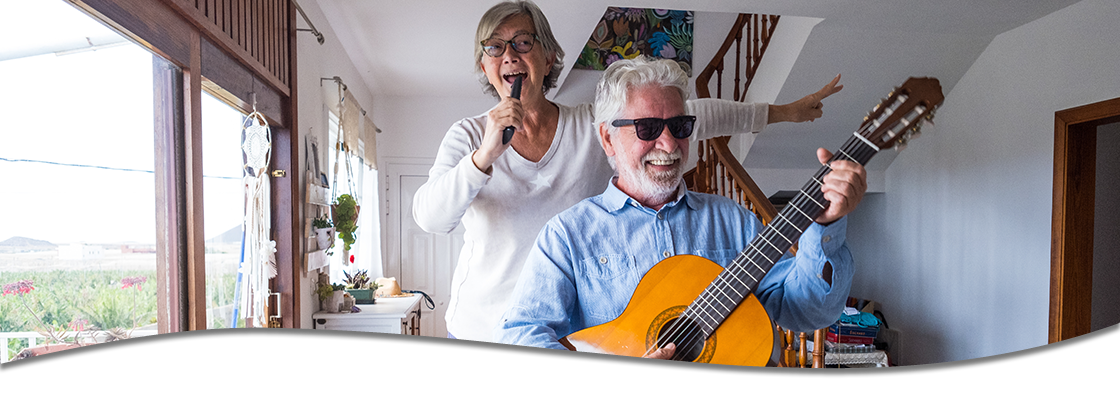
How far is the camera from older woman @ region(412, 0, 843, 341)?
0.60 meters

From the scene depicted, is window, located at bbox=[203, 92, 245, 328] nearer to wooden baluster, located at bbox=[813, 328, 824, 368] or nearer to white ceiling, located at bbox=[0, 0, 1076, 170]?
white ceiling, located at bbox=[0, 0, 1076, 170]

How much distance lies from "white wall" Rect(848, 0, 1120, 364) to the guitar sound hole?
9.9 inches

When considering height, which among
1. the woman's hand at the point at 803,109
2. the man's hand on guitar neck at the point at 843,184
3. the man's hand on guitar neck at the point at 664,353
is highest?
the woman's hand at the point at 803,109

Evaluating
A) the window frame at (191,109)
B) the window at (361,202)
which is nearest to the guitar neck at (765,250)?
the window at (361,202)

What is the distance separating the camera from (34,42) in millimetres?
504

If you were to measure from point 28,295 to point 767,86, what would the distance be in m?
0.83

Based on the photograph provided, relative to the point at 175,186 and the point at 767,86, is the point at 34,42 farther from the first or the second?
the point at 767,86

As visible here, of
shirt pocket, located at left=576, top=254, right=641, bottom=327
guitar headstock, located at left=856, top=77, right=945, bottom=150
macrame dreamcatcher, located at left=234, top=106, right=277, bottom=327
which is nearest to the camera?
guitar headstock, located at left=856, top=77, right=945, bottom=150

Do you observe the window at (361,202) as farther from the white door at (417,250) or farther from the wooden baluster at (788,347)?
the wooden baluster at (788,347)

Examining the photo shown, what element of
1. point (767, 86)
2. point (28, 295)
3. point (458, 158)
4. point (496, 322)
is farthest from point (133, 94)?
point (767, 86)

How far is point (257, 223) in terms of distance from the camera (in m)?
0.81

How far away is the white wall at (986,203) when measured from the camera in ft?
2.04

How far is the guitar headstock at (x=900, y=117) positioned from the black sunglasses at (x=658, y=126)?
0.53 ft

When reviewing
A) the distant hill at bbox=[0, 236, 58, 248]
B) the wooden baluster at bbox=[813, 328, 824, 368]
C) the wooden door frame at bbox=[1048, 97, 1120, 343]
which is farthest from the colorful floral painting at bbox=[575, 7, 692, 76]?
the distant hill at bbox=[0, 236, 58, 248]
